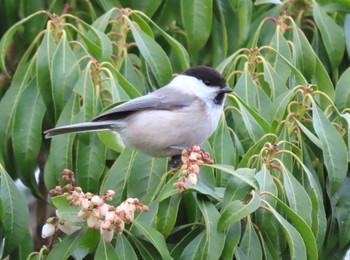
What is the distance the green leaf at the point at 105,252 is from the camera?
3.11 metres

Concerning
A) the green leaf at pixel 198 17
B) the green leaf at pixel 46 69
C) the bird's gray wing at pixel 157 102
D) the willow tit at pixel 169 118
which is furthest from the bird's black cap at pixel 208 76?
the green leaf at pixel 46 69

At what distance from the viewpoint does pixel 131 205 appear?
294cm

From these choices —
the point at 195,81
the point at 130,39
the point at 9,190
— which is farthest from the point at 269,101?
the point at 9,190

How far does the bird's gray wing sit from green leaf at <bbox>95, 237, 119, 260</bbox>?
2.30 ft

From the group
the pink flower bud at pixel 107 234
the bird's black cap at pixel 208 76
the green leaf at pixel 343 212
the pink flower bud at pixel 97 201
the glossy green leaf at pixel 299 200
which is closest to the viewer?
the pink flower bud at pixel 97 201

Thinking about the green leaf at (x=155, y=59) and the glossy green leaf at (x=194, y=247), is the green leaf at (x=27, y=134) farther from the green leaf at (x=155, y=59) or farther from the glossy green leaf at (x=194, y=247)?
the glossy green leaf at (x=194, y=247)

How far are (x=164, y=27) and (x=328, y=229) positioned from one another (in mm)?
1490

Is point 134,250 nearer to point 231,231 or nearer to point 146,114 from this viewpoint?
point 231,231

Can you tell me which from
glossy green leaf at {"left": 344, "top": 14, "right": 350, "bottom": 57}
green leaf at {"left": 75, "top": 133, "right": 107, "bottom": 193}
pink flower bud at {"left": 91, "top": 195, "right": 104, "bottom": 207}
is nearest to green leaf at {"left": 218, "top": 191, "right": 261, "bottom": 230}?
pink flower bud at {"left": 91, "top": 195, "right": 104, "bottom": 207}

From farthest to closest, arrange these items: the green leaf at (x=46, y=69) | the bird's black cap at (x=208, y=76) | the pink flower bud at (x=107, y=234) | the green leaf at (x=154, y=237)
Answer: the green leaf at (x=46, y=69), the bird's black cap at (x=208, y=76), the green leaf at (x=154, y=237), the pink flower bud at (x=107, y=234)

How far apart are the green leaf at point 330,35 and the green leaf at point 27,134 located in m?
1.42

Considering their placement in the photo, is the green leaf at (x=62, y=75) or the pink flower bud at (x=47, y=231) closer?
the pink flower bud at (x=47, y=231)

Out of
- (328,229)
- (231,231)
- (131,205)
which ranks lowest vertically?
(328,229)

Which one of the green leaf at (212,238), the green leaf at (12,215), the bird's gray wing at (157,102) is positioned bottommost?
the green leaf at (12,215)
